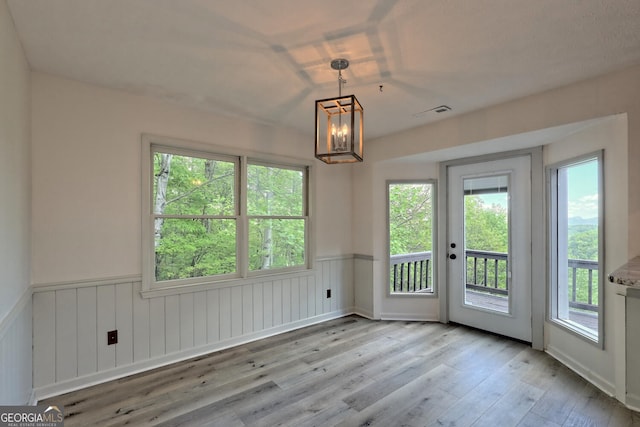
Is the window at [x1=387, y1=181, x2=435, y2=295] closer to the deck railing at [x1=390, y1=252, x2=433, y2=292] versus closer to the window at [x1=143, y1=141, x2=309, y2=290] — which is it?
the deck railing at [x1=390, y1=252, x2=433, y2=292]

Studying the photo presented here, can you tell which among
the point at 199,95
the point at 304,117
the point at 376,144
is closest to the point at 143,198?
the point at 199,95

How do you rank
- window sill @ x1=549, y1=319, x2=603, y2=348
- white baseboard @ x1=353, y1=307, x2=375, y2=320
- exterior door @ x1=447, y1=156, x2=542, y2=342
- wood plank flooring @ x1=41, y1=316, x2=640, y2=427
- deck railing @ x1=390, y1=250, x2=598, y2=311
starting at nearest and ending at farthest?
1. wood plank flooring @ x1=41, y1=316, x2=640, y2=427
2. window sill @ x1=549, y1=319, x2=603, y2=348
3. deck railing @ x1=390, y1=250, x2=598, y2=311
4. exterior door @ x1=447, y1=156, x2=542, y2=342
5. white baseboard @ x1=353, y1=307, x2=375, y2=320

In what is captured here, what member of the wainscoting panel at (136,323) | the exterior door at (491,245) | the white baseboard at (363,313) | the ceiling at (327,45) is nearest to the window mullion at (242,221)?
the wainscoting panel at (136,323)

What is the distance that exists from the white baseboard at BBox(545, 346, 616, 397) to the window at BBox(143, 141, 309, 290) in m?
2.89

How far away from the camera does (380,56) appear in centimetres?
214

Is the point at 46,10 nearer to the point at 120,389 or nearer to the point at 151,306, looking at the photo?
the point at 151,306

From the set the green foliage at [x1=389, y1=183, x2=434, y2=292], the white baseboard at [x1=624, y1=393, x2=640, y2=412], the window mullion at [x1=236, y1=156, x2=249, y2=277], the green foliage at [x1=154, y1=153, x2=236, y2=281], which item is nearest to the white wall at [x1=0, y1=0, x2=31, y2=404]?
the green foliage at [x1=154, y1=153, x2=236, y2=281]

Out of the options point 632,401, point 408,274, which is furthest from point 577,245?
point 408,274

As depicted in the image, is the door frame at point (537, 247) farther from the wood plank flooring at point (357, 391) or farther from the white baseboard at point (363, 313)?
the white baseboard at point (363, 313)

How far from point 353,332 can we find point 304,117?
2646mm

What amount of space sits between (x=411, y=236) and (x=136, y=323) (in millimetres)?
3420

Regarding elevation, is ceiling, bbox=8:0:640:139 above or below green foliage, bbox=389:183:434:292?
above

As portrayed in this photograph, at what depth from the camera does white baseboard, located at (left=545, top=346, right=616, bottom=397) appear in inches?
96.0

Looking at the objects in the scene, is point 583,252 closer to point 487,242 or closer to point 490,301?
point 487,242
